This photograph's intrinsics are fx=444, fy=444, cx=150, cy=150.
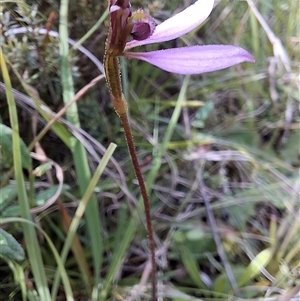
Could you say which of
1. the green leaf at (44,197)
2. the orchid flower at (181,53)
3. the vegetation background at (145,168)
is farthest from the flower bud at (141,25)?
the green leaf at (44,197)

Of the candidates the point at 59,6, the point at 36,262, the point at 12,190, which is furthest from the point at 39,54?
the point at 36,262

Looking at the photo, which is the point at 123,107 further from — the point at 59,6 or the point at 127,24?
the point at 59,6

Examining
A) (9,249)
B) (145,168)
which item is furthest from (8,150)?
(145,168)

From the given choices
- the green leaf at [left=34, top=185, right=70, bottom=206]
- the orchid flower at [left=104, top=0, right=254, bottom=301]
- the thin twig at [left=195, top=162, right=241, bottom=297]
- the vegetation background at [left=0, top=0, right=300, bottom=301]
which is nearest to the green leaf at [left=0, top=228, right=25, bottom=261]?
the vegetation background at [left=0, top=0, right=300, bottom=301]

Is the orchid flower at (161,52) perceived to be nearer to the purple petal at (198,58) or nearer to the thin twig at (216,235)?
the purple petal at (198,58)

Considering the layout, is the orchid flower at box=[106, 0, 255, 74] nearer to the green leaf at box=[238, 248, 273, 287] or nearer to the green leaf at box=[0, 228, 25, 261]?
the green leaf at box=[0, 228, 25, 261]

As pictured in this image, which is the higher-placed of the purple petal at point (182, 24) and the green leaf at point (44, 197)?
the purple petal at point (182, 24)
